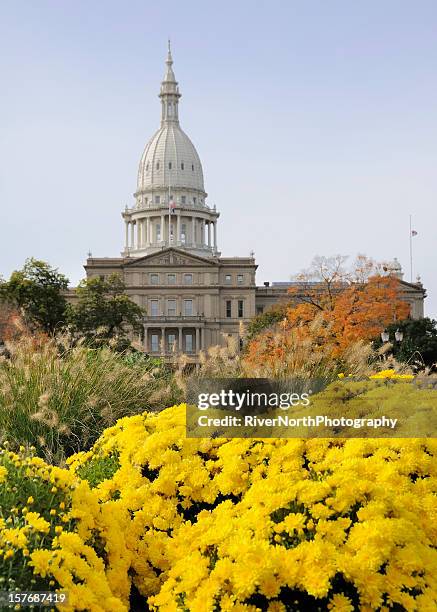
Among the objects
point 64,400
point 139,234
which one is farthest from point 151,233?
point 64,400

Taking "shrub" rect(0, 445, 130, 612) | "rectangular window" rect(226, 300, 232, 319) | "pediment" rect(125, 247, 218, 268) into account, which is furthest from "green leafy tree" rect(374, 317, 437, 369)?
"pediment" rect(125, 247, 218, 268)

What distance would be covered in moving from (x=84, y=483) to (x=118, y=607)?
1.02m

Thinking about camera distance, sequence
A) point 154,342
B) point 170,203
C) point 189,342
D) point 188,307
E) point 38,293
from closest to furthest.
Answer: point 38,293, point 154,342, point 189,342, point 188,307, point 170,203

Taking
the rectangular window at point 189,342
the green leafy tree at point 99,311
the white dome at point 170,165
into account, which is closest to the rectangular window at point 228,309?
the rectangular window at point 189,342

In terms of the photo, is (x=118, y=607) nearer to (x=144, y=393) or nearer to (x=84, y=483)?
(x=84, y=483)

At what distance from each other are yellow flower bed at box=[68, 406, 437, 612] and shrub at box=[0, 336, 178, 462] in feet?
8.45

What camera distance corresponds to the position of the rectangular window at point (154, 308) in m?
104

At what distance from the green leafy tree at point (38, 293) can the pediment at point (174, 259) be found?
4381 centimetres

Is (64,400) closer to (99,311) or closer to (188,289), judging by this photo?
(99,311)

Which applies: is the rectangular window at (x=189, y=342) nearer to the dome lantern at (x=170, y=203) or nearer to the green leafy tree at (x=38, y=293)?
the dome lantern at (x=170, y=203)

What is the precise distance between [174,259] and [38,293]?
156 ft

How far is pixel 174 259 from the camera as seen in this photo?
106 meters

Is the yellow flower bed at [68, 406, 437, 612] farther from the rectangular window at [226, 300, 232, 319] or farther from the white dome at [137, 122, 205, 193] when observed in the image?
the white dome at [137, 122, 205, 193]

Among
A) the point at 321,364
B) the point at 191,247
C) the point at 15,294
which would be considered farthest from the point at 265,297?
the point at 321,364
